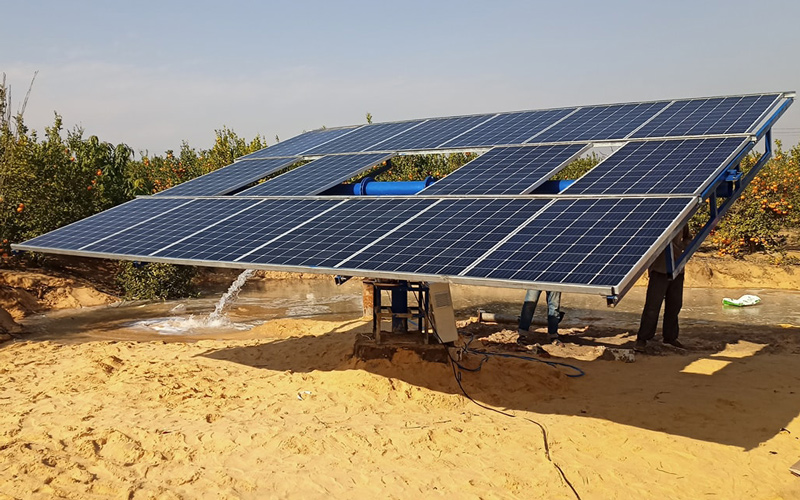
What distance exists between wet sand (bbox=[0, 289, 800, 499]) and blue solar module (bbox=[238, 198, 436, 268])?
99.3 inches

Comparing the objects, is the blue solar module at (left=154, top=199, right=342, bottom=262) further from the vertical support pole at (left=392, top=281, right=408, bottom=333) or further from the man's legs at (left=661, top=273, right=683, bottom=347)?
the man's legs at (left=661, top=273, right=683, bottom=347)

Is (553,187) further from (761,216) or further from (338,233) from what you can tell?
(761,216)

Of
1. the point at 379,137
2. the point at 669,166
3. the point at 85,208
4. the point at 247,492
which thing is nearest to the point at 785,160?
the point at 379,137

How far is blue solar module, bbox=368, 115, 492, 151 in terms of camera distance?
14.6 m

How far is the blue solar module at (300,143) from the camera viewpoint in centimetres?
1716

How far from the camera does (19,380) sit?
12297 millimetres

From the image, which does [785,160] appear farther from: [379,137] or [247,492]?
[247,492]

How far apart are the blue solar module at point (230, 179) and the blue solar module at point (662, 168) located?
719 centimetres

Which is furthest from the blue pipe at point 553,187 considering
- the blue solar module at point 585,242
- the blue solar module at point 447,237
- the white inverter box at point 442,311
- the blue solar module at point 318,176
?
the blue solar module at point 318,176

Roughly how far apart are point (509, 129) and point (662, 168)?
5189 mm

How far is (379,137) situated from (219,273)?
14.0m

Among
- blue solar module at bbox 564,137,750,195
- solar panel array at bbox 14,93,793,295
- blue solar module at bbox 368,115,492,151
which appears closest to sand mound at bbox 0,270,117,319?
solar panel array at bbox 14,93,793,295

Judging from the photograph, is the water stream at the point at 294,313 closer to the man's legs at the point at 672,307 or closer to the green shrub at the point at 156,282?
the green shrub at the point at 156,282

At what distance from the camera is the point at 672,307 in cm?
1362
